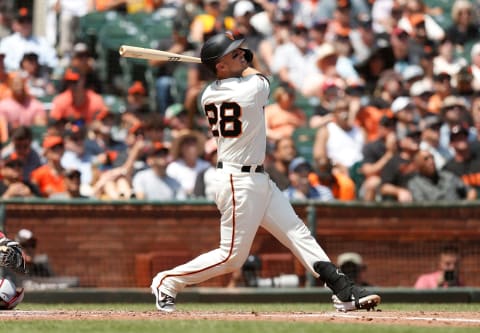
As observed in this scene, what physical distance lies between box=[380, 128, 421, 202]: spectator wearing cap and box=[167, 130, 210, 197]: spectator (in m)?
1.98

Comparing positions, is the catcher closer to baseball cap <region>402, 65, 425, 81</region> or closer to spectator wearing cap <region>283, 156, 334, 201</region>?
spectator wearing cap <region>283, 156, 334, 201</region>

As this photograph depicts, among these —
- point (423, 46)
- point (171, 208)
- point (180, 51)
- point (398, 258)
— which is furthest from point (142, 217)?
point (423, 46)

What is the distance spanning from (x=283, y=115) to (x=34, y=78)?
3359 millimetres

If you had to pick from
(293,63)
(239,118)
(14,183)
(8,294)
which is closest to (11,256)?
(8,294)

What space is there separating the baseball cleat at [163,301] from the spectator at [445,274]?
434 centimetres

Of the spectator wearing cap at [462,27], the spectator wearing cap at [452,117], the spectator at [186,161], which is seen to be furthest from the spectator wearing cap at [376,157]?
the spectator wearing cap at [462,27]

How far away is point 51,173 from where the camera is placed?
44.8 feet

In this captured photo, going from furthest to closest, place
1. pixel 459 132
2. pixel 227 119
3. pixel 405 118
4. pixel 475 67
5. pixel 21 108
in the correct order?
1. pixel 475 67
2. pixel 21 108
3. pixel 405 118
4. pixel 459 132
5. pixel 227 119

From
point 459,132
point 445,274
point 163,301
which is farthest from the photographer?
point 459,132

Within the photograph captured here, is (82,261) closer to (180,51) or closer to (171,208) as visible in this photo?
(171,208)

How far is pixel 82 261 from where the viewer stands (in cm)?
1262

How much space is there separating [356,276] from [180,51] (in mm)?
4925

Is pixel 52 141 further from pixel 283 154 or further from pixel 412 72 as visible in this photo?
pixel 412 72

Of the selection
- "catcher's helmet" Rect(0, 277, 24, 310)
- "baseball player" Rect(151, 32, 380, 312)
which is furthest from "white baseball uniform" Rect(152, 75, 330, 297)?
"catcher's helmet" Rect(0, 277, 24, 310)
